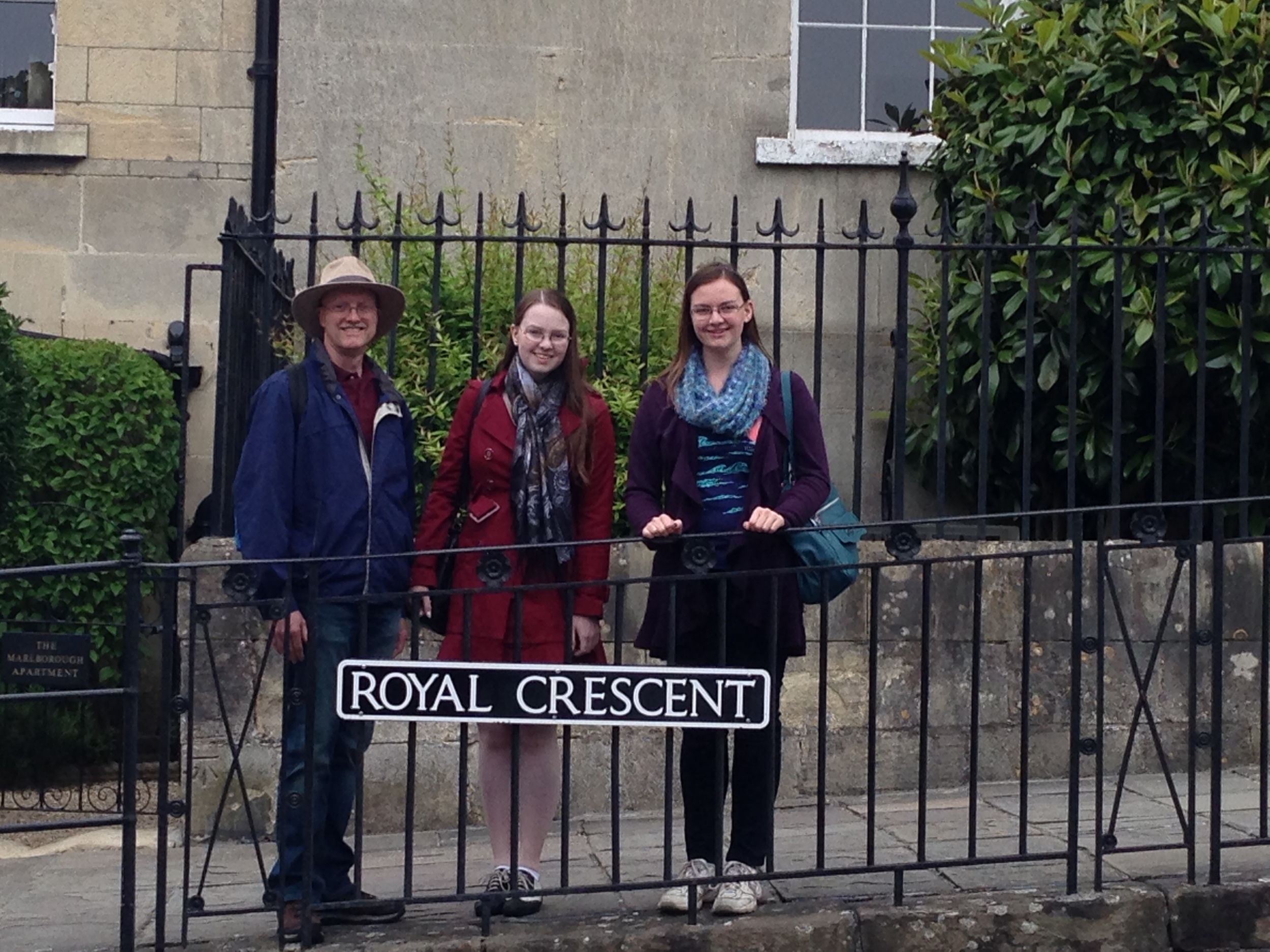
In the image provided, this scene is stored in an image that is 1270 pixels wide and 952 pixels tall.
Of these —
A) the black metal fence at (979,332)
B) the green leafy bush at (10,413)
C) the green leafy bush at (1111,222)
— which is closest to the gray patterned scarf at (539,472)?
the black metal fence at (979,332)

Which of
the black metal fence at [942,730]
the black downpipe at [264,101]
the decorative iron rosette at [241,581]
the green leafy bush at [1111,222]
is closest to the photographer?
the decorative iron rosette at [241,581]

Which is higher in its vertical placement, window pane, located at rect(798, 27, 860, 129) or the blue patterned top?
window pane, located at rect(798, 27, 860, 129)

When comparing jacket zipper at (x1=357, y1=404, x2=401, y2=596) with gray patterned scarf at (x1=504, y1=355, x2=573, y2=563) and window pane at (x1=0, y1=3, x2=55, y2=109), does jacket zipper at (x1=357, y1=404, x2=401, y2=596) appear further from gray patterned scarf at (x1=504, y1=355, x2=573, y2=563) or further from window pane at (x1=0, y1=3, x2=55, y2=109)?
window pane at (x1=0, y1=3, x2=55, y2=109)

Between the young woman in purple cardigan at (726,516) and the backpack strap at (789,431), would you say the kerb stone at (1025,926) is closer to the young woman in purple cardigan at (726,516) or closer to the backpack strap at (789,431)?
the young woman in purple cardigan at (726,516)

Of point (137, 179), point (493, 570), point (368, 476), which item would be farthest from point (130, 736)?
point (137, 179)

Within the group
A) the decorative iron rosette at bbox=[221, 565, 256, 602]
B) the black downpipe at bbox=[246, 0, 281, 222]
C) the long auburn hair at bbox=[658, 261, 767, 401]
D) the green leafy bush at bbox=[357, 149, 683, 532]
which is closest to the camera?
the decorative iron rosette at bbox=[221, 565, 256, 602]

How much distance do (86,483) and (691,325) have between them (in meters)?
4.03

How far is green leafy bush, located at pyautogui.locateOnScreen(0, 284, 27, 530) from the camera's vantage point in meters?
6.69

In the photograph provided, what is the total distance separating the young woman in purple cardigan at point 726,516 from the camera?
4.76 metres

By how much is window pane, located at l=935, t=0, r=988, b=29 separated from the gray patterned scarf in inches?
184

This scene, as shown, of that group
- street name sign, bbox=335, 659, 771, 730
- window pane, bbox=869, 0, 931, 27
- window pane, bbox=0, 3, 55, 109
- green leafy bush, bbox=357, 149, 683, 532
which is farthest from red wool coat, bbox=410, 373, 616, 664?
window pane, bbox=0, 3, 55, 109

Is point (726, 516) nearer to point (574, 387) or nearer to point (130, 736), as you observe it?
point (574, 387)

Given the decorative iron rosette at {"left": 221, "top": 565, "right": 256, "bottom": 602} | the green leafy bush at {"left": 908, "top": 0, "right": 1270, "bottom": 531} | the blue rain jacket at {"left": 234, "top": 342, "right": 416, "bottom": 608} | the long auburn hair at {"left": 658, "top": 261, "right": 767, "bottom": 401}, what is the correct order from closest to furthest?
the decorative iron rosette at {"left": 221, "top": 565, "right": 256, "bottom": 602} < the blue rain jacket at {"left": 234, "top": 342, "right": 416, "bottom": 608} < the long auburn hair at {"left": 658, "top": 261, "right": 767, "bottom": 401} < the green leafy bush at {"left": 908, "top": 0, "right": 1270, "bottom": 531}

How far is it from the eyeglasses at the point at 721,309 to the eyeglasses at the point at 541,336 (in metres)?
0.41
